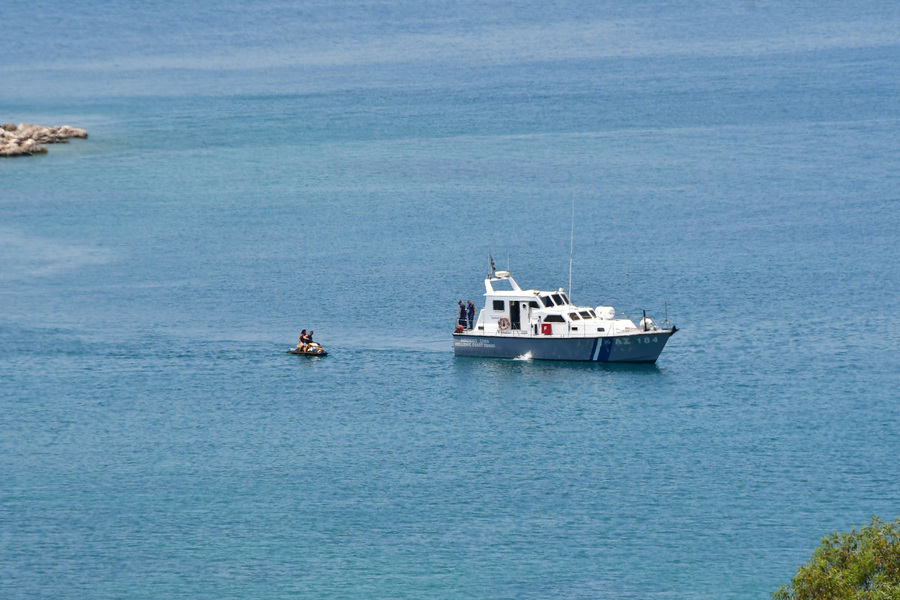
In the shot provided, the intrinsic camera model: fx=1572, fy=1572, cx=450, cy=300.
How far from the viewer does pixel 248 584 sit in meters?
55.6

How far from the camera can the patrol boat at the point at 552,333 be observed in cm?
7844

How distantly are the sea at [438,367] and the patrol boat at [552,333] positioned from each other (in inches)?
34.9

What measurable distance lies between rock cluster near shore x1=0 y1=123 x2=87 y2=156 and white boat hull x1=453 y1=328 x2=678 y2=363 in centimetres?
8117

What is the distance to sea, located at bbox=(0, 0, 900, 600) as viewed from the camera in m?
58.3

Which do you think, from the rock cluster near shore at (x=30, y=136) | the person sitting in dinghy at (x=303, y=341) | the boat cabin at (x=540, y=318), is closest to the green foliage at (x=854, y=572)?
the boat cabin at (x=540, y=318)

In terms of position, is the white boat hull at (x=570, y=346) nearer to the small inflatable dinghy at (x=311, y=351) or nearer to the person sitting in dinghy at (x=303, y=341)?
the small inflatable dinghy at (x=311, y=351)

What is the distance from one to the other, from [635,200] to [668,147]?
22.0 m

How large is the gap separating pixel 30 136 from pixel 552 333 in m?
89.6

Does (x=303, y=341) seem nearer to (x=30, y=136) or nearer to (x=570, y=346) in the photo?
(x=570, y=346)

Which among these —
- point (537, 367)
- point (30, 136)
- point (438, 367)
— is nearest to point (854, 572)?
point (537, 367)

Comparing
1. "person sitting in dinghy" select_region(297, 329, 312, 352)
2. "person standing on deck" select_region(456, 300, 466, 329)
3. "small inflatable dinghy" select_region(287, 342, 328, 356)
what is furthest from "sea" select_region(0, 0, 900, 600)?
"person standing on deck" select_region(456, 300, 466, 329)

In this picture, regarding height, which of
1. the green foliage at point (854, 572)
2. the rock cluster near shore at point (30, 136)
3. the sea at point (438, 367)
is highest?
the rock cluster near shore at point (30, 136)

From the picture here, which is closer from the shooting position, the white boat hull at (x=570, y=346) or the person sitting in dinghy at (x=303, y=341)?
the white boat hull at (x=570, y=346)

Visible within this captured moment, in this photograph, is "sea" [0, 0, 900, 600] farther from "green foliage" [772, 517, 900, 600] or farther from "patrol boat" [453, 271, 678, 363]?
"green foliage" [772, 517, 900, 600]
